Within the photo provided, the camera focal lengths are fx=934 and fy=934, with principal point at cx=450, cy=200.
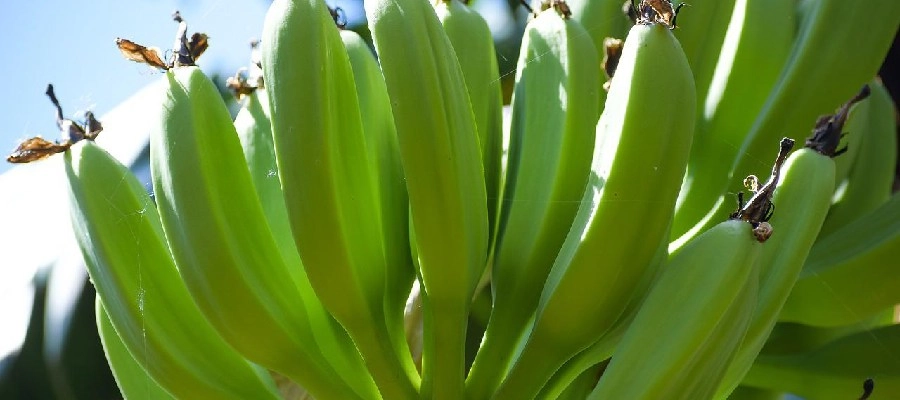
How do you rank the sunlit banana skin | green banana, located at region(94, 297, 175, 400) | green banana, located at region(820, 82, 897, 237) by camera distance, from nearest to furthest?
the sunlit banana skin → green banana, located at region(94, 297, 175, 400) → green banana, located at region(820, 82, 897, 237)

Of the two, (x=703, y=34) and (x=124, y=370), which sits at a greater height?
(x=703, y=34)

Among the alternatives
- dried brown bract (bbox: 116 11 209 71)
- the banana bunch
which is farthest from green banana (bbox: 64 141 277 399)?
dried brown bract (bbox: 116 11 209 71)

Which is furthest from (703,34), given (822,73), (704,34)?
(822,73)

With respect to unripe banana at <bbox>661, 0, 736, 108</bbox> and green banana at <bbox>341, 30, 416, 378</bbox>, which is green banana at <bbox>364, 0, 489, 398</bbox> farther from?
unripe banana at <bbox>661, 0, 736, 108</bbox>

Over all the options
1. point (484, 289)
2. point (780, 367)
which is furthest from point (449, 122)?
point (780, 367)

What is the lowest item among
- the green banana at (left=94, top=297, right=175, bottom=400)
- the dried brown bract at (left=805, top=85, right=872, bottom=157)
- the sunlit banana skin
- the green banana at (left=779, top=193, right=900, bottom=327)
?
the green banana at (left=94, top=297, right=175, bottom=400)

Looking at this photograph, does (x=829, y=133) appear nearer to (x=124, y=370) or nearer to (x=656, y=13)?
(x=656, y=13)
